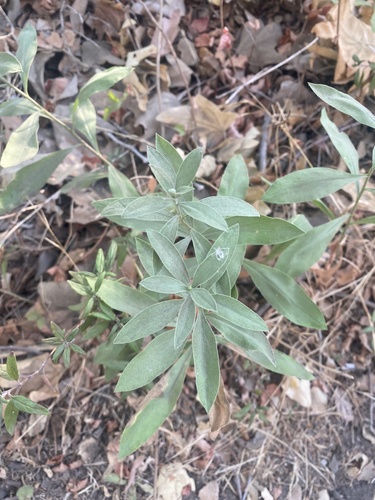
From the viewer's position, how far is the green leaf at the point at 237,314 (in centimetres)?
100

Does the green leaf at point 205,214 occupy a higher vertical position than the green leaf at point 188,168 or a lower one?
lower

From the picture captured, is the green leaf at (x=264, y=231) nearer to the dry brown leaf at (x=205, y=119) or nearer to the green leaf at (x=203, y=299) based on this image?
the green leaf at (x=203, y=299)

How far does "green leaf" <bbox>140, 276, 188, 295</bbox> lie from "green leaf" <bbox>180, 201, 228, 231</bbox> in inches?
6.0

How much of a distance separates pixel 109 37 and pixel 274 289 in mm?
1364

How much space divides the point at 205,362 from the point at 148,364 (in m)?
0.15

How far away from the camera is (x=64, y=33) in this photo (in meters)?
1.93

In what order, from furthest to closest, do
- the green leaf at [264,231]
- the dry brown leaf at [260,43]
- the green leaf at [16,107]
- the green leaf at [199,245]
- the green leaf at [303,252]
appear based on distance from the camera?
the dry brown leaf at [260,43] < the green leaf at [303,252] < the green leaf at [16,107] < the green leaf at [264,231] < the green leaf at [199,245]

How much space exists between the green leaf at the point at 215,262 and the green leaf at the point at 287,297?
1.28ft

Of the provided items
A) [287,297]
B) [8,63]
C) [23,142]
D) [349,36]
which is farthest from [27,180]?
[349,36]

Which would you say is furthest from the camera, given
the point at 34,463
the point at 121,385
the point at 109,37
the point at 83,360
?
the point at 109,37

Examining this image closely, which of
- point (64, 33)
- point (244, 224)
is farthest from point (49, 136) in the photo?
point (244, 224)

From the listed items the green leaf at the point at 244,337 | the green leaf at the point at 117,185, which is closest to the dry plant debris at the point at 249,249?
the green leaf at the point at 117,185

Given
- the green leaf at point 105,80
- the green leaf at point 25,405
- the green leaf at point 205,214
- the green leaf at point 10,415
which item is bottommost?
the green leaf at point 10,415

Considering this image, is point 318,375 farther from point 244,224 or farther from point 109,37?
point 109,37
